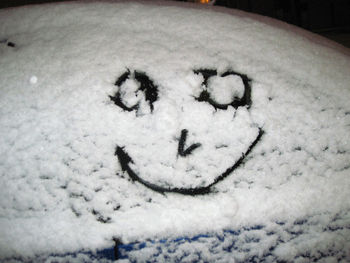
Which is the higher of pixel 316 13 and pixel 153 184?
pixel 316 13

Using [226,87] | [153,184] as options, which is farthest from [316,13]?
[153,184]

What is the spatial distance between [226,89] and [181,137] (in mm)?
222

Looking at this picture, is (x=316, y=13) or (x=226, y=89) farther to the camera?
(x=316, y=13)

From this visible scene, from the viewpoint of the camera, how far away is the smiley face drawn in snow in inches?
25.3

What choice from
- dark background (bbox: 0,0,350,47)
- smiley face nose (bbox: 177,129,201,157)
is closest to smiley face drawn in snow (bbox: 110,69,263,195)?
smiley face nose (bbox: 177,129,201,157)

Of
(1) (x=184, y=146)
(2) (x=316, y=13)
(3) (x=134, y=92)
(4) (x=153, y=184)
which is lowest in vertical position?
(4) (x=153, y=184)

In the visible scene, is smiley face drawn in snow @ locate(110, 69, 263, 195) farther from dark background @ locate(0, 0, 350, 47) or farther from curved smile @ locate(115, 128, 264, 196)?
dark background @ locate(0, 0, 350, 47)

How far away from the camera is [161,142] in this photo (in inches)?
25.5

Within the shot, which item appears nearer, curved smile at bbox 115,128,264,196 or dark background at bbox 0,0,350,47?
curved smile at bbox 115,128,264,196

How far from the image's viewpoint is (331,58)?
80 cm

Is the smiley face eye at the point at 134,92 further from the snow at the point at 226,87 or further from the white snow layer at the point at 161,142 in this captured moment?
the snow at the point at 226,87

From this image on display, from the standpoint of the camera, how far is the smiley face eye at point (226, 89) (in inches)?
27.5

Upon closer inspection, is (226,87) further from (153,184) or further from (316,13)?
(316,13)

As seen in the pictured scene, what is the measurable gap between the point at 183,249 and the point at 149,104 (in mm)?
427
